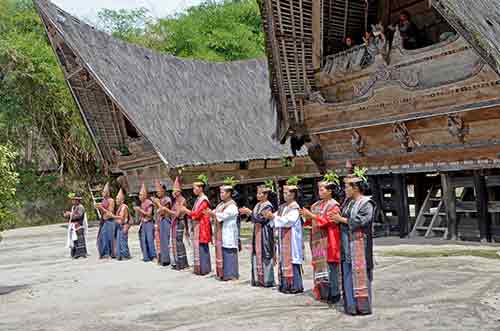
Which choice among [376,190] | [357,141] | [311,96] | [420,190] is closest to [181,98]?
[311,96]

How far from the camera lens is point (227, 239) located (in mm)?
8742

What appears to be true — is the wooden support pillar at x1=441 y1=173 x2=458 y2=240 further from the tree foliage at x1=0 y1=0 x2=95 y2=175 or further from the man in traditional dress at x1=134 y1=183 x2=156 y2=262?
the tree foliage at x1=0 y1=0 x2=95 y2=175

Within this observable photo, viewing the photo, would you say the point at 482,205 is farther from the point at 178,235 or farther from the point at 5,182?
the point at 5,182

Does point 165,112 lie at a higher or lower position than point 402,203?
higher

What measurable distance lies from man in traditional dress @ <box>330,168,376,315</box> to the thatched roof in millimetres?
10508

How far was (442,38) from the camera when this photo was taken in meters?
10.8

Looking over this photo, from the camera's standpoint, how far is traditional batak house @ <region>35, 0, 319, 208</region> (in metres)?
17.1

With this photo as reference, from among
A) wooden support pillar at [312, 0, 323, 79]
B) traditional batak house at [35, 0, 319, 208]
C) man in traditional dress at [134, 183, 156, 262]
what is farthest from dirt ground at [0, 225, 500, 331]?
traditional batak house at [35, 0, 319, 208]

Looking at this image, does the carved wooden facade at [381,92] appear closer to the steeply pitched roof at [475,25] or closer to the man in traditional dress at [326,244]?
the steeply pitched roof at [475,25]

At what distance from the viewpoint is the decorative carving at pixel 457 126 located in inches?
411

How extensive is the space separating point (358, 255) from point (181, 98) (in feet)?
46.6

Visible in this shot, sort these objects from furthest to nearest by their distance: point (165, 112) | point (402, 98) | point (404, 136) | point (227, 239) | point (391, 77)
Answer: point (165, 112)
point (404, 136)
point (391, 77)
point (402, 98)
point (227, 239)

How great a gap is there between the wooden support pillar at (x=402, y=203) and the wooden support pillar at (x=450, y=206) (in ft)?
3.28

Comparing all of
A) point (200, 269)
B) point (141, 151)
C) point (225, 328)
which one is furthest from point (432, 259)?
point (141, 151)
